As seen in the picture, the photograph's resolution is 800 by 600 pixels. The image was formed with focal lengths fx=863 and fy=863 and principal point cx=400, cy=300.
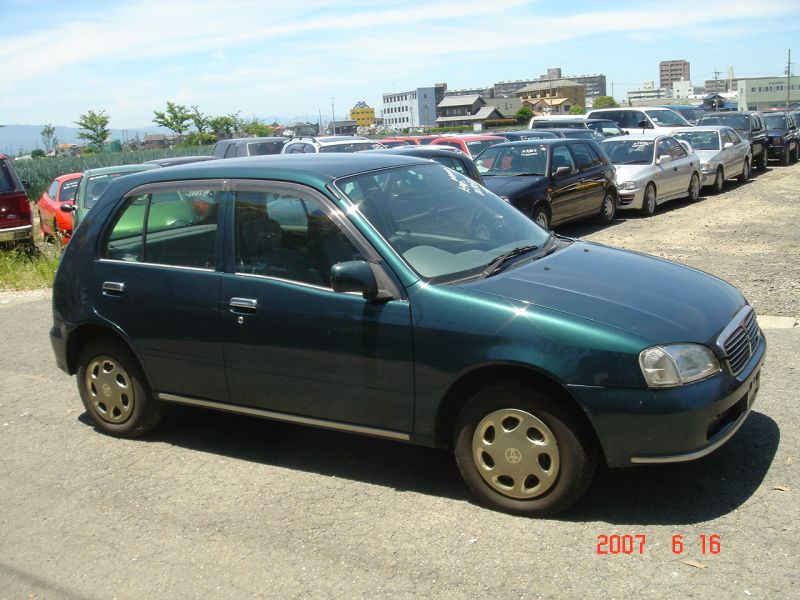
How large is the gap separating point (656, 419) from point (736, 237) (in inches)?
398

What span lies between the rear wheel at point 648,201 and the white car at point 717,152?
3.94 m

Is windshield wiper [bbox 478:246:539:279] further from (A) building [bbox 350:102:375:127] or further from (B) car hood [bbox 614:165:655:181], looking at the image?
(A) building [bbox 350:102:375:127]

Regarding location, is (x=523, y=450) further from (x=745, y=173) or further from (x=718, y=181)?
(x=745, y=173)

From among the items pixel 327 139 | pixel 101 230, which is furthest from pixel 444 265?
pixel 327 139

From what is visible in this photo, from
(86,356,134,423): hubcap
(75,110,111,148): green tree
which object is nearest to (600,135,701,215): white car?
(86,356,134,423): hubcap

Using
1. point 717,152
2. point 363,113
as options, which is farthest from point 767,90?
point 717,152

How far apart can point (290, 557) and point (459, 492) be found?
1.04 meters

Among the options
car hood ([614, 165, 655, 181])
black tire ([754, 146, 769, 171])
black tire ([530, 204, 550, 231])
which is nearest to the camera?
black tire ([530, 204, 550, 231])

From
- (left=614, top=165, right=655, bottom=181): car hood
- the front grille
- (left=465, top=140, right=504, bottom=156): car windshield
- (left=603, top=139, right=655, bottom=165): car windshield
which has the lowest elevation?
the front grille

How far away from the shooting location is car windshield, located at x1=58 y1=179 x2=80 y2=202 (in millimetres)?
17375

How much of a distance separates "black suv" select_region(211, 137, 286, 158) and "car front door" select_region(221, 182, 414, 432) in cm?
1552

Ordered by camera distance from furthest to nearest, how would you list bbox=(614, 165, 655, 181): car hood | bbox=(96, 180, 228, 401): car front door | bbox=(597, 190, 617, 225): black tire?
bbox=(614, 165, 655, 181): car hood < bbox=(597, 190, 617, 225): black tire < bbox=(96, 180, 228, 401): car front door

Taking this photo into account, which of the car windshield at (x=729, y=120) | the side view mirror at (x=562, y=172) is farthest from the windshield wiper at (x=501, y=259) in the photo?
the car windshield at (x=729, y=120)

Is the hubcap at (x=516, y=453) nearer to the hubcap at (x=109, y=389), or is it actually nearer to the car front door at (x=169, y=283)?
the car front door at (x=169, y=283)
